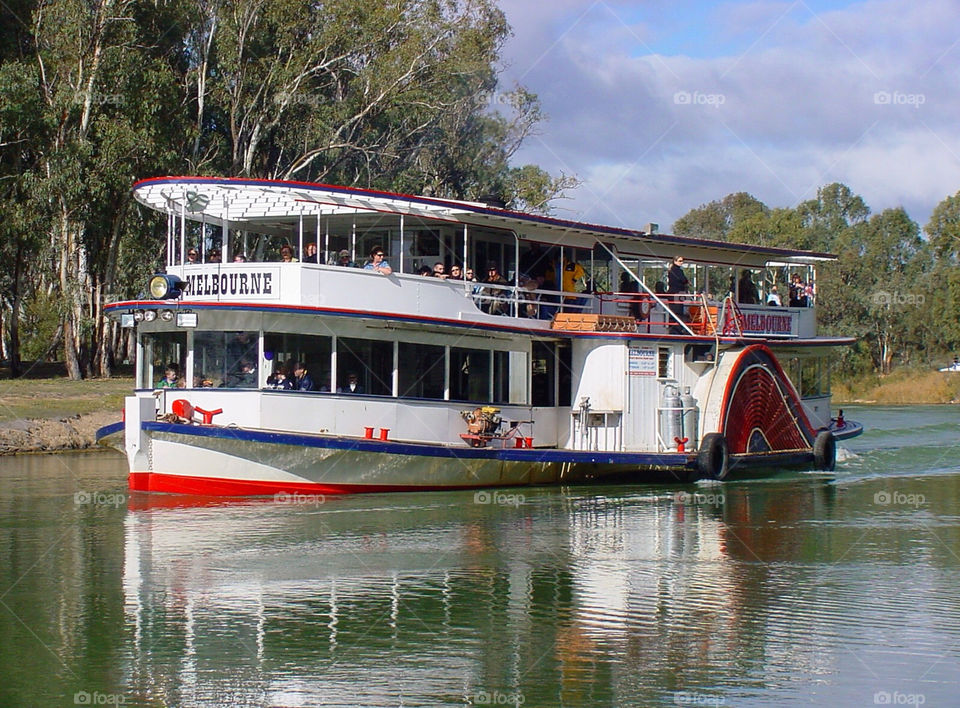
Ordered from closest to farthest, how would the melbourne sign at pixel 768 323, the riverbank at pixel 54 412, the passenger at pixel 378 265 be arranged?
the passenger at pixel 378 265
the melbourne sign at pixel 768 323
the riverbank at pixel 54 412

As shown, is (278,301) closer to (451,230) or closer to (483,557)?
(451,230)

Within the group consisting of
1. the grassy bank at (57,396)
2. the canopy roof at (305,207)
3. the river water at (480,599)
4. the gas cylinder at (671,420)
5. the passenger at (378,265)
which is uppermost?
the canopy roof at (305,207)

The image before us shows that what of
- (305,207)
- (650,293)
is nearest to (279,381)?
(305,207)

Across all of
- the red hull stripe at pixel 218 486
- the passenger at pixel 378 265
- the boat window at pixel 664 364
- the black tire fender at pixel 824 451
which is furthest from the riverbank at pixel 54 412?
the black tire fender at pixel 824 451

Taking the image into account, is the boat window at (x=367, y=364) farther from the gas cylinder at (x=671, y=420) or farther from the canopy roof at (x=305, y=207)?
the gas cylinder at (x=671, y=420)

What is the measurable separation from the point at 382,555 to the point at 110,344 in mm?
30910

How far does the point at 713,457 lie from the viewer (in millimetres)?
22203

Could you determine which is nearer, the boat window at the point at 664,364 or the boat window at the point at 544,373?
the boat window at the point at 544,373

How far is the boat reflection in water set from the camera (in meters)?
10.7

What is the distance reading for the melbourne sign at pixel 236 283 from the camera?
1916 centimetres

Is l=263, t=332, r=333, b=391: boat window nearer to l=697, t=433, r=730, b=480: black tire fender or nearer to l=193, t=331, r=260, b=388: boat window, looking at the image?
l=193, t=331, r=260, b=388: boat window

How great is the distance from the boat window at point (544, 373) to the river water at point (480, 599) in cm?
164

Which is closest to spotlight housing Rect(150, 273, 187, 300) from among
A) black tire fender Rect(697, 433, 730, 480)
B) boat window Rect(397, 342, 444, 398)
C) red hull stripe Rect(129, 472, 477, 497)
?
red hull stripe Rect(129, 472, 477, 497)

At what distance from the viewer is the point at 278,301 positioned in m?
19.1
